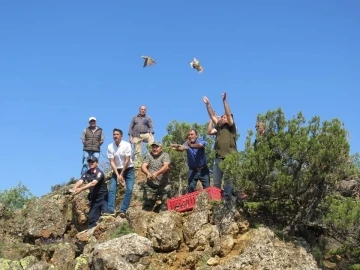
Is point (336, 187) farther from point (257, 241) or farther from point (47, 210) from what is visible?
point (47, 210)

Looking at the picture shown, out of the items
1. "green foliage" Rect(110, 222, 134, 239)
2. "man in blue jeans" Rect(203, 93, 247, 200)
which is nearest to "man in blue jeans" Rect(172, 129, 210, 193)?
"man in blue jeans" Rect(203, 93, 247, 200)

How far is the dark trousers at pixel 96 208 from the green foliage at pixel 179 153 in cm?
337

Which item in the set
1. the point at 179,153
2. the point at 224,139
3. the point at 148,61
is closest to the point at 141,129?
the point at 179,153

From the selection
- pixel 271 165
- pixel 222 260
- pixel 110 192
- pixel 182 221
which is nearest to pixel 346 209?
pixel 271 165

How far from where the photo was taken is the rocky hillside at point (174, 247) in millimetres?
9758

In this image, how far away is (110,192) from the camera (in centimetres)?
1248

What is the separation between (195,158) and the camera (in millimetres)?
12102

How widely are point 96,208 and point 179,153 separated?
4714 millimetres

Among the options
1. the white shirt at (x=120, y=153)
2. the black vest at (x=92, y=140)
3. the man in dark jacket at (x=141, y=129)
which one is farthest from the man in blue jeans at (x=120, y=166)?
the man in dark jacket at (x=141, y=129)

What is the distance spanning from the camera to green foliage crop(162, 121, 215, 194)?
54.4 ft

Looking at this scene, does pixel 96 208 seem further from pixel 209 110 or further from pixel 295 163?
pixel 295 163

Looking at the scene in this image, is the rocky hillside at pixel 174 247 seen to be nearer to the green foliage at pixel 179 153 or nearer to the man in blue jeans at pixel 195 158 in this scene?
the man in blue jeans at pixel 195 158

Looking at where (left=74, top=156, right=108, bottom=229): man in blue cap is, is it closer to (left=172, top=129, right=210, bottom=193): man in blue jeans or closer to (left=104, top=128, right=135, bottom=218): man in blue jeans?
(left=104, top=128, right=135, bottom=218): man in blue jeans

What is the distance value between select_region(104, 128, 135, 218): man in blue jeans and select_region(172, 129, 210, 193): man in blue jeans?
1250 millimetres
